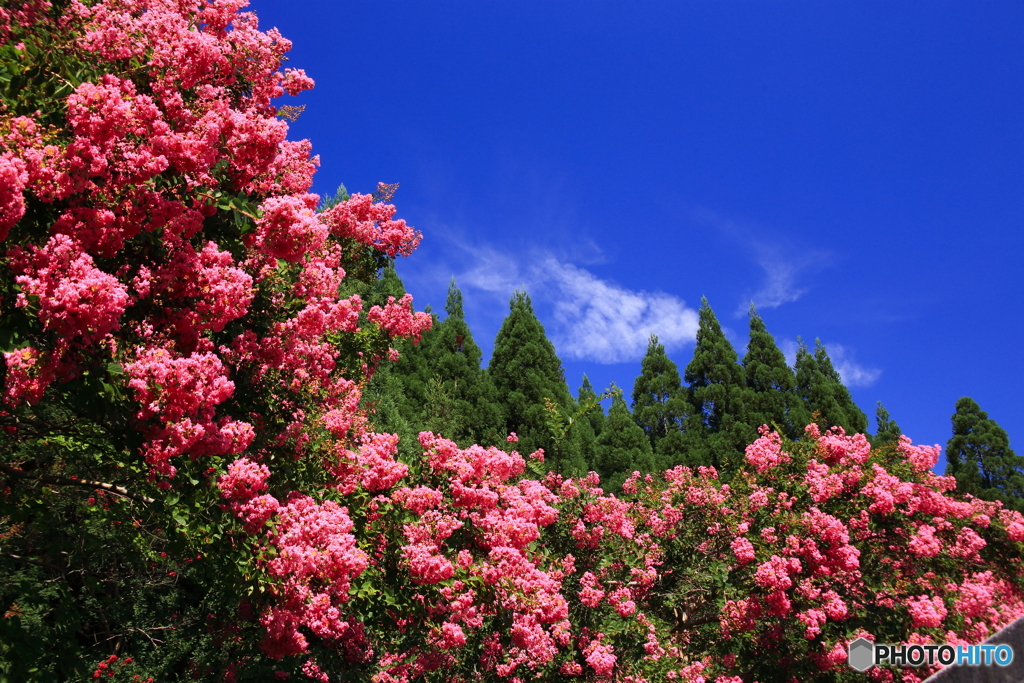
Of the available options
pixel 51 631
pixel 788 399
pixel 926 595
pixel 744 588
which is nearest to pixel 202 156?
pixel 51 631

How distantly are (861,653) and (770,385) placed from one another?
1825 centimetres

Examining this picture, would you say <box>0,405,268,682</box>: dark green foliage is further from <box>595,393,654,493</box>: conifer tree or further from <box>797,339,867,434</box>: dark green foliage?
<box>797,339,867,434</box>: dark green foliage

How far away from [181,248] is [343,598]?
2.43 m

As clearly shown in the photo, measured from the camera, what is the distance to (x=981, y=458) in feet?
71.4

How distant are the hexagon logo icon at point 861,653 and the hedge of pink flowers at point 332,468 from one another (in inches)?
6.8

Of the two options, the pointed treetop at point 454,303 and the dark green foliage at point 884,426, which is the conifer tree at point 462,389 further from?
the dark green foliage at point 884,426

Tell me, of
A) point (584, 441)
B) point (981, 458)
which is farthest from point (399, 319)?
point (981, 458)

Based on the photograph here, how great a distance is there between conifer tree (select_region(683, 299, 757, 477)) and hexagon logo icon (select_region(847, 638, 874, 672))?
13121 millimetres

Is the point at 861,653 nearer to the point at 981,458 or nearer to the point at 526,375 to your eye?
the point at 526,375

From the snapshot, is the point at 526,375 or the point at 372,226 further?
the point at 526,375

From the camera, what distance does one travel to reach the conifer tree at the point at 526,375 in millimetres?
17125

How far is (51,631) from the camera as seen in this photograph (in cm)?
541

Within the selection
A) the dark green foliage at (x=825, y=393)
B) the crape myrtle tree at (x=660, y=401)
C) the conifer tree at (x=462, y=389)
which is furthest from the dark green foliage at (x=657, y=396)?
the conifer tree at (x=462, y=389)

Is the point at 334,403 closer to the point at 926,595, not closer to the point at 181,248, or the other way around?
the point at 181,248
